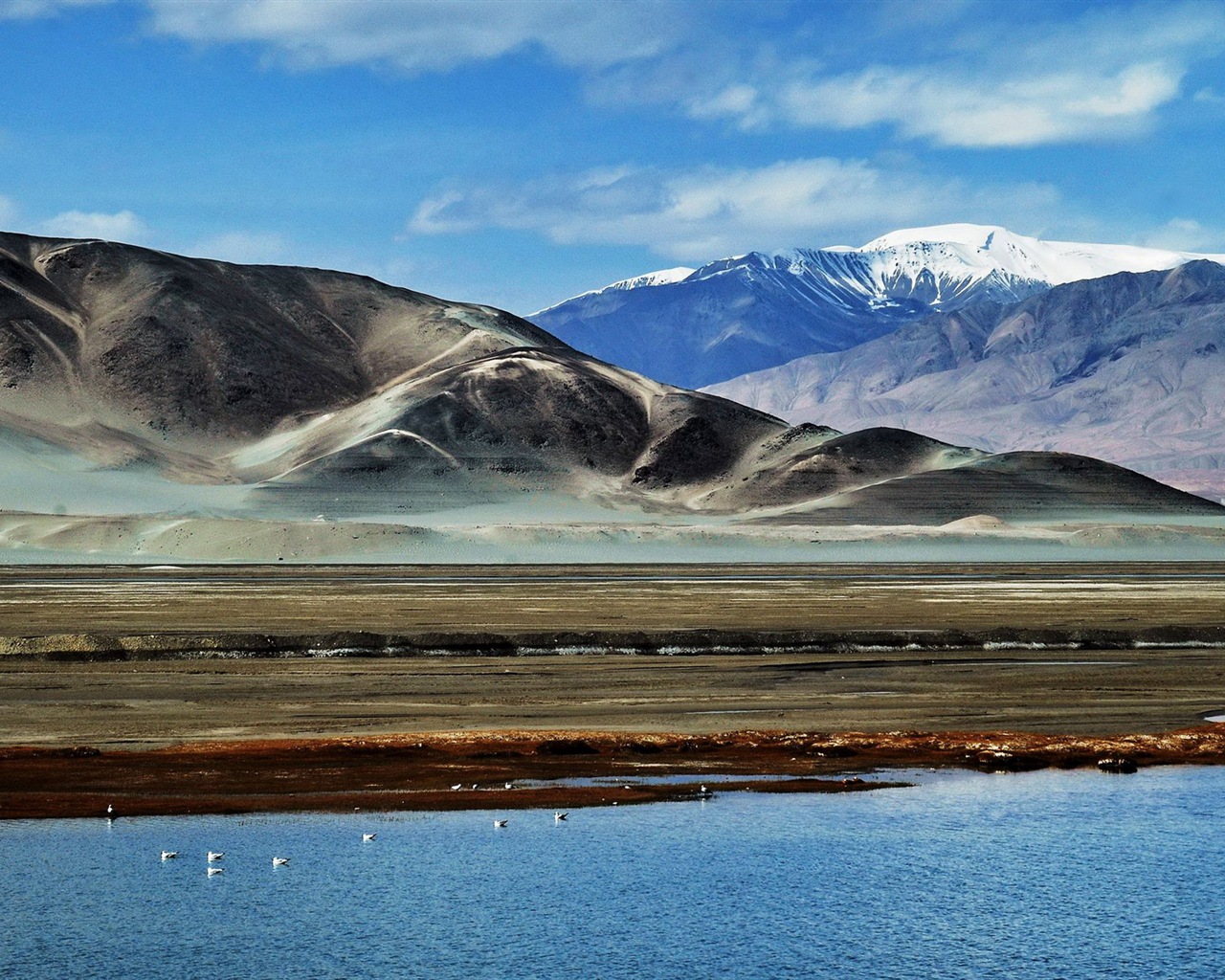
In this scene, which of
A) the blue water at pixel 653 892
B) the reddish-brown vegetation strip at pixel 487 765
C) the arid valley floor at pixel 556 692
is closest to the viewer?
the blue water at pixel 653 892

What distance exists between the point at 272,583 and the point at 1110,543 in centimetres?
8128

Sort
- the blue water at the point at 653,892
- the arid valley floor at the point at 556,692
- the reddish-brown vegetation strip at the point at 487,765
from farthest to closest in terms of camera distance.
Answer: the arid valley floor at the point at 556,692 → the reddish-brown vegetation strip at the point at 487,765 → the blue water at the point at 653,892

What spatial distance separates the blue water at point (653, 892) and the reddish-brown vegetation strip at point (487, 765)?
94 cm

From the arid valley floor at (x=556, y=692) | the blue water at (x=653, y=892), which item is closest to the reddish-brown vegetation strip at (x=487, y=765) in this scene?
the arid valley floor at (x=556, y=692)

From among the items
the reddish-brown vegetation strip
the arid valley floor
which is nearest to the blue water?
the reddish-brown vegetation strip

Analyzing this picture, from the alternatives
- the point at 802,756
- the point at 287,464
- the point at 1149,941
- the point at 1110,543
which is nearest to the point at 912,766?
the point at 802,756

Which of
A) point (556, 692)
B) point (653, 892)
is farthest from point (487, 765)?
point (556, 692)

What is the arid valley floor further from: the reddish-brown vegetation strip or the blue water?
the blue water

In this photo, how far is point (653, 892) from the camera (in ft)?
55.6

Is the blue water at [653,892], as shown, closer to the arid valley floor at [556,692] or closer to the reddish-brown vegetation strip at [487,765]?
the reddish-brown vegetation strip at [487,765]

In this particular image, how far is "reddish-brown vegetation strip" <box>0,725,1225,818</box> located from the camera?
827 inches

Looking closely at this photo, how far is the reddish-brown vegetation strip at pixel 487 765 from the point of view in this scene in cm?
2102

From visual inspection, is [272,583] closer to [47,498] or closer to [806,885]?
[806,885]

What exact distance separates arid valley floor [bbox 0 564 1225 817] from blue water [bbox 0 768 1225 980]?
1845 millimetres
